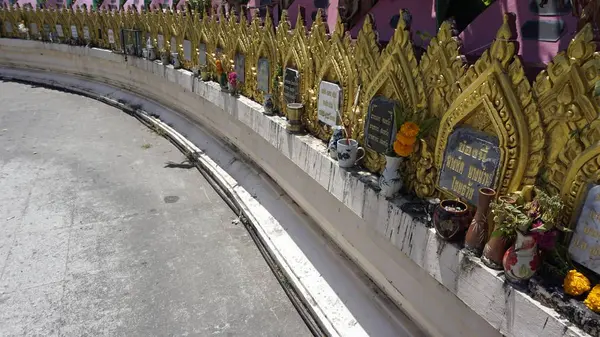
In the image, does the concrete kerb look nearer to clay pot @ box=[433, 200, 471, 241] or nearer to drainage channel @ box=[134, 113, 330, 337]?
drainage channel @ box=[134, 113, 330, 337]

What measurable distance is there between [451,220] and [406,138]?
71cm

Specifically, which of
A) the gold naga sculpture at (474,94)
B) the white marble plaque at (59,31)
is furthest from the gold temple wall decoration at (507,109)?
the white marble plaque at (59,31)

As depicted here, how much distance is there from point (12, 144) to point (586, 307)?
10133 millimetres

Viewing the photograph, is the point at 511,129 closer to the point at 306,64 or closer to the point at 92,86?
the point at 306,64

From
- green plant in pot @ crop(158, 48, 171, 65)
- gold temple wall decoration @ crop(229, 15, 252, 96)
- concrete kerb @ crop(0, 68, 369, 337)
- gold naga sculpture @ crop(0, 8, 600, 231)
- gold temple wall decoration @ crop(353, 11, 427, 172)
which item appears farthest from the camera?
green plant in pot @ crop(158, 48, 171, 65)

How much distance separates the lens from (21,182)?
6805 millimetres

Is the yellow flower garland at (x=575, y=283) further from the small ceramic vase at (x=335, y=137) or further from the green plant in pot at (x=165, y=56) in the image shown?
the green plant in pot at (x=165, y=56)

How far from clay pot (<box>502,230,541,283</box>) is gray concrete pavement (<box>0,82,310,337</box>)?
7.21 feet

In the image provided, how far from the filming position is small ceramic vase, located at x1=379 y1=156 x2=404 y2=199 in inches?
132

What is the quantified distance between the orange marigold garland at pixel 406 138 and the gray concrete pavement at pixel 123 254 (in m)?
2.03

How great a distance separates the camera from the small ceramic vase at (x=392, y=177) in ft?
11.0

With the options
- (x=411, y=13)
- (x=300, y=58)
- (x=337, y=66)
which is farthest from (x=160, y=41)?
(x=337, y=66)

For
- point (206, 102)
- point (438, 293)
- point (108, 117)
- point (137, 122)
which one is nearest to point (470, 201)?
point (438, 293)

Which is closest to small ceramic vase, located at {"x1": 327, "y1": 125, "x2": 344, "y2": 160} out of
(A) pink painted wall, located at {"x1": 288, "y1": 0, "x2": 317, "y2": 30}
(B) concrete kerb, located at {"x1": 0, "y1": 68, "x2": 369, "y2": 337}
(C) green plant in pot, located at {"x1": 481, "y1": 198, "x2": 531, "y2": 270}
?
(B) concrete kerb, located at {"x1": 0, "y1": 68, "x2": 369, "y2": 337}
